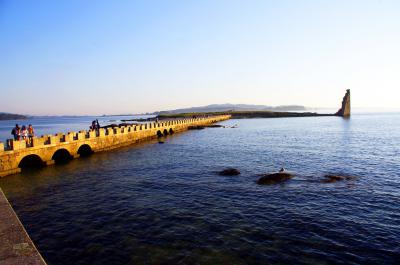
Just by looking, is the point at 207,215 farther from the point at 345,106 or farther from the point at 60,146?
the point at 345,106

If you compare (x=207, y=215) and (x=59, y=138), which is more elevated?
(x=59, y=138)

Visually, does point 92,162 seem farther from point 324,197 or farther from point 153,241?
point 324,197

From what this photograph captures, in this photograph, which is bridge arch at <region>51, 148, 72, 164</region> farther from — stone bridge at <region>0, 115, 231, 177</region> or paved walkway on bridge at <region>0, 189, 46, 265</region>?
paved walkway on bridge at <region>0, 189, 46, 265</region>

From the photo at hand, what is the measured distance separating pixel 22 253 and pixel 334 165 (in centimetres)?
2356

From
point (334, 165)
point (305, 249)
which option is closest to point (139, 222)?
point (305, 249)

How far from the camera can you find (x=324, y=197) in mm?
15414

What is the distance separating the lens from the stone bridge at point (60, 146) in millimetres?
21562

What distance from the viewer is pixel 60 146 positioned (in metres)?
26.9

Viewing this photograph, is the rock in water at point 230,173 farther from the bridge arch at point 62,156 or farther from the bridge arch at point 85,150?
the bridge arch at point 85,150

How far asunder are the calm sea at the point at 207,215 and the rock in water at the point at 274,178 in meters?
0.58

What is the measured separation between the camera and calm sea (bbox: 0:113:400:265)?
978cm

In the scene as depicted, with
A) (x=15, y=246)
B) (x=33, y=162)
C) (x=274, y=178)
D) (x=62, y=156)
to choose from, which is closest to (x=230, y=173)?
(x=274, y=178)

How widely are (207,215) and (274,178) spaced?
7.62m

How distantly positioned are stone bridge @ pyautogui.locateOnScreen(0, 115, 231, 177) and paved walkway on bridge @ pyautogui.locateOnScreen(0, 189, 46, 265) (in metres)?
14.0
